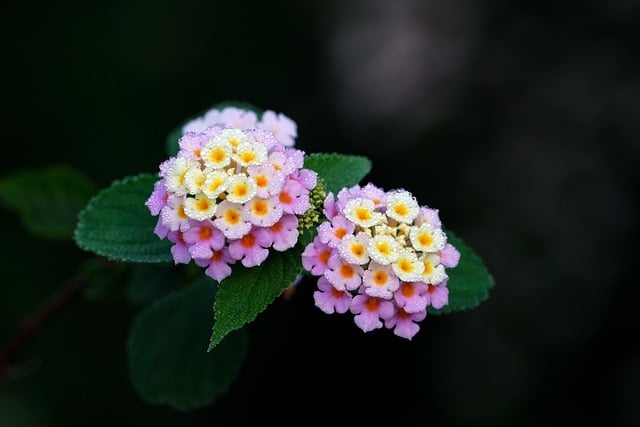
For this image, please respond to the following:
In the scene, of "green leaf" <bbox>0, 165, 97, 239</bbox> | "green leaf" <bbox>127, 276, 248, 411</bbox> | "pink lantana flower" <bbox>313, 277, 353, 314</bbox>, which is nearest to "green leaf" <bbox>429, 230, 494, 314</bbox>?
"pink lantana flower" <bbox>313, 277, 353, 314</bbox>

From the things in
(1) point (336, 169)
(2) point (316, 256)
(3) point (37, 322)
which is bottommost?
(3) point (37, 322)

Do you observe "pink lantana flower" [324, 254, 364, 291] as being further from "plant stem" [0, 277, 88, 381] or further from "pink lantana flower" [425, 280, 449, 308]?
"plant stem" [0, 277, 88, 381]

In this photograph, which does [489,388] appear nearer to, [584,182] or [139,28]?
[584,182]

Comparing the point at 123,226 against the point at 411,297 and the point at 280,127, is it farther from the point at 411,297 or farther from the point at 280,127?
the point at 411,297

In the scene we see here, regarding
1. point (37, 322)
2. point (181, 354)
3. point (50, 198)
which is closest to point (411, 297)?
point (181, 354)

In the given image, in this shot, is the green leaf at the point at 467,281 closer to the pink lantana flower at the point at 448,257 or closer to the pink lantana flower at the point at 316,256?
the pink lantana flower at the point at 448,257

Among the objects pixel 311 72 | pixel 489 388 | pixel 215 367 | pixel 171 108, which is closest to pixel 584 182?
pixel 489 388
